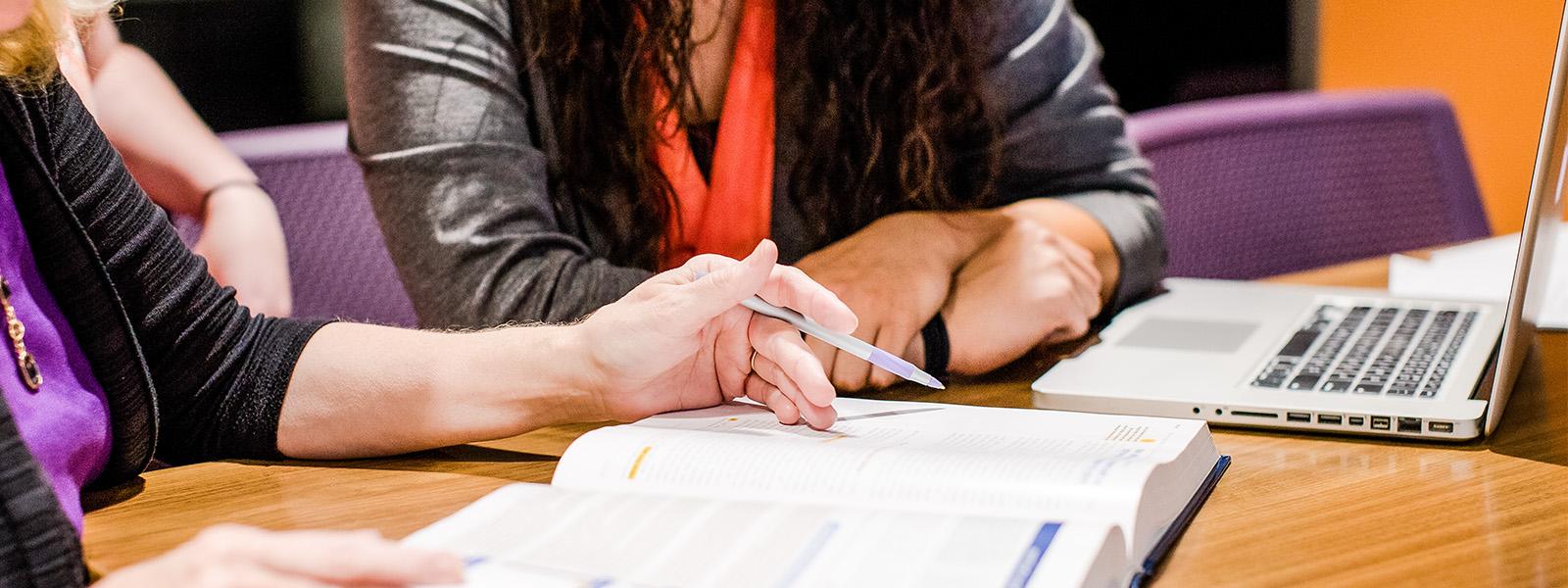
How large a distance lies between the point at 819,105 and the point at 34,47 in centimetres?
68

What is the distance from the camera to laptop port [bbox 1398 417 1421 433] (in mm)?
890

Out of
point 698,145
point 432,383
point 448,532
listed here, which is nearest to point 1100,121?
point 698,145

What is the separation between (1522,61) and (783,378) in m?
3.18

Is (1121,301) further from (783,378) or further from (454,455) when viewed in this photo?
(454,455)

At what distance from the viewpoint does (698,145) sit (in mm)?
1361

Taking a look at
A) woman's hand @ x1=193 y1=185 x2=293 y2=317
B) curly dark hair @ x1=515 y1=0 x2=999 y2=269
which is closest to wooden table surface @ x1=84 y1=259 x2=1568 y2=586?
curly dark hair @ x1=515 y1=0 x2=999 y2=269

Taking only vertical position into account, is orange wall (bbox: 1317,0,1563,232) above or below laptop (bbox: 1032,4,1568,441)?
below

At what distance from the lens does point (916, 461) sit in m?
0.75

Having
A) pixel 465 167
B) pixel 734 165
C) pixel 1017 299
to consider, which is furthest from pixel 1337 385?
pixel 465 167

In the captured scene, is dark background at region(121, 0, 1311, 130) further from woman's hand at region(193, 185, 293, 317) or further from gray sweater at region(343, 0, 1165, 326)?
gray sweater at region(343, 0, 1165, 326)

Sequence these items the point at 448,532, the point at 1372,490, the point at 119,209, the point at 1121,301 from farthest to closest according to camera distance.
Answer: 1. the point at 1121,301
2. the point at 119,209
3. the point at 1372,490
4. the point at 448,532

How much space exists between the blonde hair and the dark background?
1485mm

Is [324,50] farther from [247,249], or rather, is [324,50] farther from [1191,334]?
[1191,334]

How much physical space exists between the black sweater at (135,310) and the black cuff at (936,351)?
0.46 m
